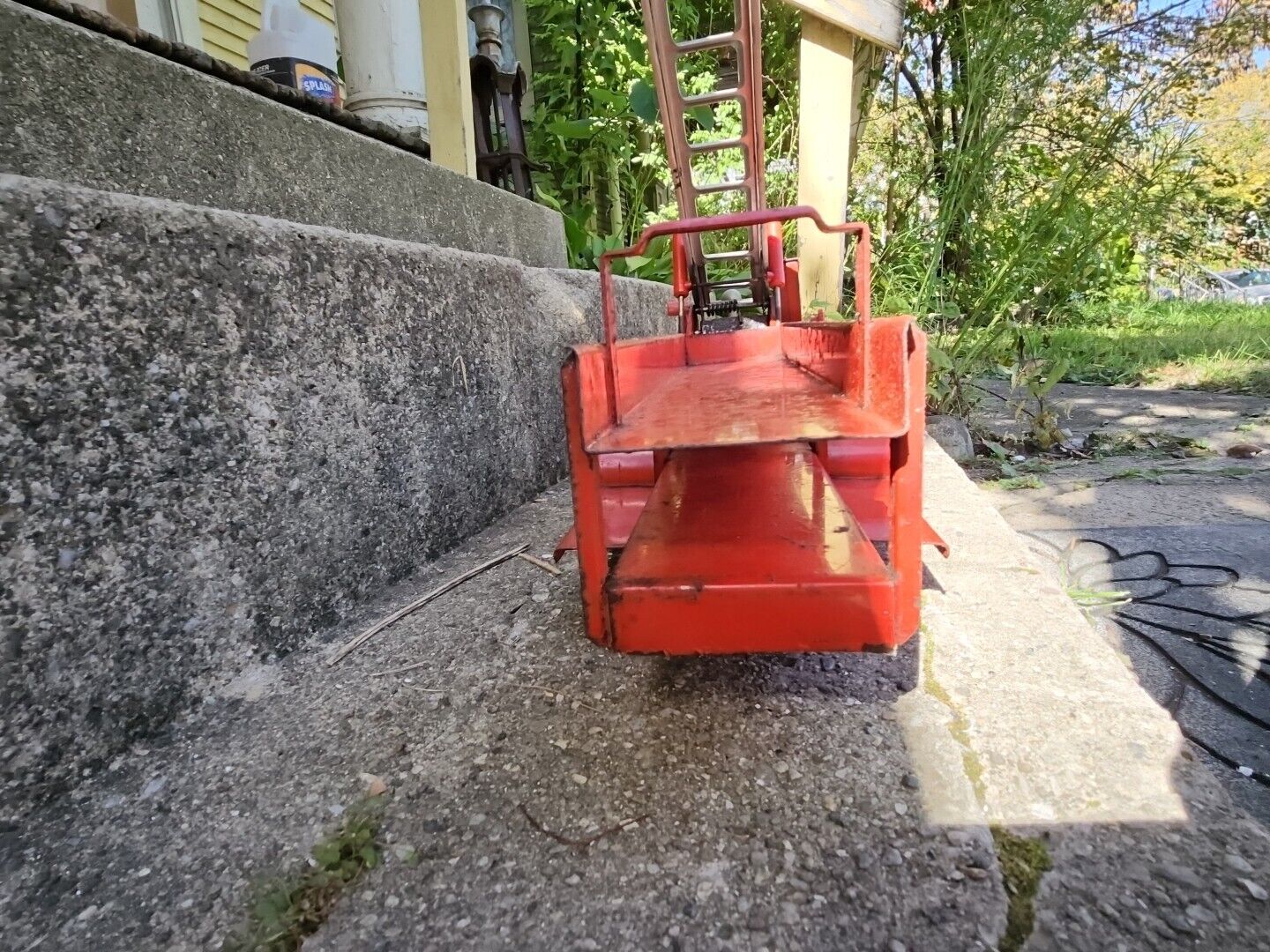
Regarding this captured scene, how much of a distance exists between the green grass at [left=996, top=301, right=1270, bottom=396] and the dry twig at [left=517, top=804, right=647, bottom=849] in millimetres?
→ 3722

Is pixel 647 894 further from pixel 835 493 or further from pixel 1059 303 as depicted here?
pixel 1059 303

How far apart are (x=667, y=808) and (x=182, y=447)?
0.87 metres

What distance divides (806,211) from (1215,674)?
1370 millimetres

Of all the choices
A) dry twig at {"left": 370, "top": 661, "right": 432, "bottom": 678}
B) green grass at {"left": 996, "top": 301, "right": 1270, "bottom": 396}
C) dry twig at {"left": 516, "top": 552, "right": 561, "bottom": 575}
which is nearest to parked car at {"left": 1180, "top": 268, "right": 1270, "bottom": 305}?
green grass at {"left": 996, "top": 301, "right": 1270, "bottom": 396}

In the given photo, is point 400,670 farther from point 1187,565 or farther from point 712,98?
point 712,98

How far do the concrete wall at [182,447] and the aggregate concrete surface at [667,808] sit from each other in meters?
0.12

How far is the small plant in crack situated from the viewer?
75 cm

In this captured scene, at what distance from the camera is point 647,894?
2.57 ft

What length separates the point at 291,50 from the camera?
2094 mm

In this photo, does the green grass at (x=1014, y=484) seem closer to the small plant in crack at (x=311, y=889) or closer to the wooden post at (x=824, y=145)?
the wooden post at (x=824, y=145)

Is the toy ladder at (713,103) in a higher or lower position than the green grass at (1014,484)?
higher

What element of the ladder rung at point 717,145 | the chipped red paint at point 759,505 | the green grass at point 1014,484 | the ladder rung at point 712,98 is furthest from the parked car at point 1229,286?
the chipped red paint at point 759,505

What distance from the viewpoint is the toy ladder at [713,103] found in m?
2.44

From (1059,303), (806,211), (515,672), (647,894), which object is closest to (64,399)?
(515,672)
